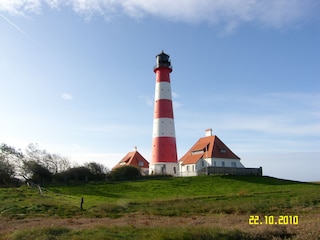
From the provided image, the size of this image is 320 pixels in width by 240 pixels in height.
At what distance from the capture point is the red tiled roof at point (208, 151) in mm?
47906

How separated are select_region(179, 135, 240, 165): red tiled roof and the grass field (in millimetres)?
8124

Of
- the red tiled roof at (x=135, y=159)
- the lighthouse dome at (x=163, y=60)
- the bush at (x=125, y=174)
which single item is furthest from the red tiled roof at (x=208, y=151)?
the lighthouse dome at (x=163, y=60)

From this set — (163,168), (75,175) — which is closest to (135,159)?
(163,168)

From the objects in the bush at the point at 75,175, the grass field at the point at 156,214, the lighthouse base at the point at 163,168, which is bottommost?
the grass field at the point at 156,214

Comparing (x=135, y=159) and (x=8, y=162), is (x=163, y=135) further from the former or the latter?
(x=8, y=162)

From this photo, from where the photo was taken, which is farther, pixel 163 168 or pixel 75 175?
pixel 163 168

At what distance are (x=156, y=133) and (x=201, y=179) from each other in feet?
26.4

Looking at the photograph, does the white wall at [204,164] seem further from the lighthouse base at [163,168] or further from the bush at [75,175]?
the bush at [75,175]

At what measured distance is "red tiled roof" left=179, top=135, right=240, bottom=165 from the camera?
47.9m

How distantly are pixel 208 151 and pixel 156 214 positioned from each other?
101ft

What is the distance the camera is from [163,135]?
43562 millimetres

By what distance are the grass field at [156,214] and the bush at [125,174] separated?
4.30m
